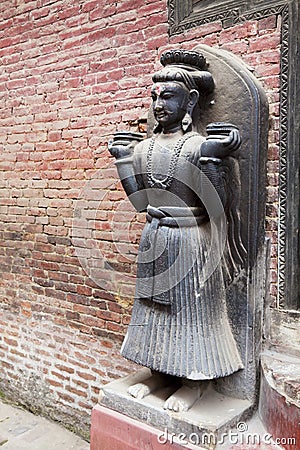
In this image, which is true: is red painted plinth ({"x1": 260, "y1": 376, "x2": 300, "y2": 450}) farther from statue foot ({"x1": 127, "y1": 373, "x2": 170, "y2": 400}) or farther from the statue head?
the statue head

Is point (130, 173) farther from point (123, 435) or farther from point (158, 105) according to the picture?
point (123, 435)

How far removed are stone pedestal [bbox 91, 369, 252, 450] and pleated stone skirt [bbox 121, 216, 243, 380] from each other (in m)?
0.16

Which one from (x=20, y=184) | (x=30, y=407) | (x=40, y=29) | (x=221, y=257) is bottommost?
(x=30, y=407)

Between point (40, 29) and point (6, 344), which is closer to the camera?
point (40, 29)

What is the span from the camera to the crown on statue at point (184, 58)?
6.88 ft

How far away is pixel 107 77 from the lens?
3.01 m

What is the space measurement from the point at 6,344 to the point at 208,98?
8.83 ft

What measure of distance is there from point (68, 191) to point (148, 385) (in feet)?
5.33

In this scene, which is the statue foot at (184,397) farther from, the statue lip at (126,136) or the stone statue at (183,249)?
the statue lip at (126,136)

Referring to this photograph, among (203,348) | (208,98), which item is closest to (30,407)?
(203,348)

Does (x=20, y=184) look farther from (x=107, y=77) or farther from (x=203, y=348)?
(x=203, y=348)

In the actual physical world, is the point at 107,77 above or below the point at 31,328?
above

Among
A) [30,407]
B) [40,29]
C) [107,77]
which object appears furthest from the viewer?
[30,407]

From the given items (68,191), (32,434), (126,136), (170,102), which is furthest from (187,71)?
(32,434)
